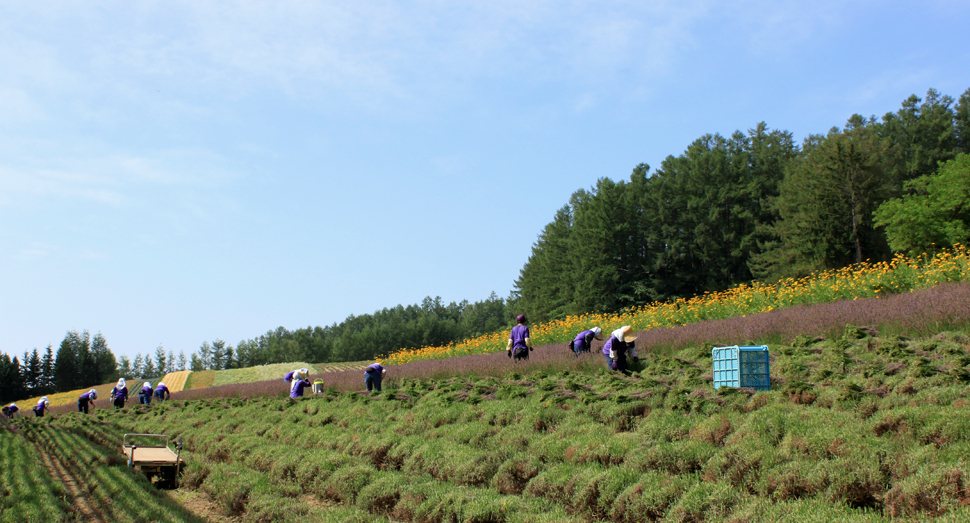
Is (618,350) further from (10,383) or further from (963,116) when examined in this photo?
(10,383)

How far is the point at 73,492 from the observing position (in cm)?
963

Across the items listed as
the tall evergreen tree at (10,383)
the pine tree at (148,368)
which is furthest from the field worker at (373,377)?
the pine tree at (148,368)

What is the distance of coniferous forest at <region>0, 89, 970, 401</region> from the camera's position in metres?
32.8

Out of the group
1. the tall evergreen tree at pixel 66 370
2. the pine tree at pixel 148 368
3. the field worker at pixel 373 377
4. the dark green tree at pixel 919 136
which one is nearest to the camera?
the field worker at pixel 373 377

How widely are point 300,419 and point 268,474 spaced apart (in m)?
3.47

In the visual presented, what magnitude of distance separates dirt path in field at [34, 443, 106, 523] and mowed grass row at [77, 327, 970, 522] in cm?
145

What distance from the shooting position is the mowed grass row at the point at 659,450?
4531mm

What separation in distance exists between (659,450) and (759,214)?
4501 cm

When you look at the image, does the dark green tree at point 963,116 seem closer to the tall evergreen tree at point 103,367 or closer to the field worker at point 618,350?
the field worker at point 618,350

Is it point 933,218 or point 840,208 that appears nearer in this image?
point 933,218

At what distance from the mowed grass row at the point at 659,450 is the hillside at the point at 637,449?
2cm

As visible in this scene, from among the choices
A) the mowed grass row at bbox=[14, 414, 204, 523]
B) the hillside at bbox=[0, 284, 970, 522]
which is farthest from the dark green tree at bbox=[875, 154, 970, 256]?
the mowed grass row at bbox=[14, 414, 204, 523]

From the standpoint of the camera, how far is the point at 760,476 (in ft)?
16.2

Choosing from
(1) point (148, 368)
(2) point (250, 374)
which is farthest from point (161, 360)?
(2) point (250, 374)
